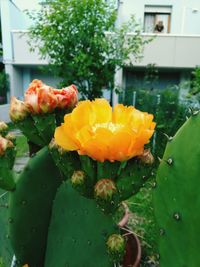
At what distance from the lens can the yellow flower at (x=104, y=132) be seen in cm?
46

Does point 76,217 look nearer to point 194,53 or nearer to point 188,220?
point 188,220

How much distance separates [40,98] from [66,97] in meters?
0.05

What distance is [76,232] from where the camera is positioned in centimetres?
69

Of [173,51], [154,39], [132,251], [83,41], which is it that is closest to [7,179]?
[132,251]

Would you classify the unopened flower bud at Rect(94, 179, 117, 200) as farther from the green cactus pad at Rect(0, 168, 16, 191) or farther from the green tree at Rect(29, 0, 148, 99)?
the green tree at Rect(29, 0, 148, 99)

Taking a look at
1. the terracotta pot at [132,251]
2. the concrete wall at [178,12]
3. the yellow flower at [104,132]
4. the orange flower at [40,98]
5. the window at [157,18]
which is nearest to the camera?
the yellow flower at [104,132]

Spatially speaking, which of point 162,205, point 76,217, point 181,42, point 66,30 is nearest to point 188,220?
point 162,205

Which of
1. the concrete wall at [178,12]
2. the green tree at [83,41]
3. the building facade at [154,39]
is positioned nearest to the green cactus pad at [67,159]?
the green tree at [83,41]

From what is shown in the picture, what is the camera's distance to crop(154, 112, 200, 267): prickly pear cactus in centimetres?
47

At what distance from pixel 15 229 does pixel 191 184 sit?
421 mm

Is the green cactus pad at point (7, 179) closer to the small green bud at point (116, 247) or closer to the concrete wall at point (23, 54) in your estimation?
the small green bud at point (116, 247)

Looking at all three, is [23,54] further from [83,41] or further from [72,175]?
[72,175]

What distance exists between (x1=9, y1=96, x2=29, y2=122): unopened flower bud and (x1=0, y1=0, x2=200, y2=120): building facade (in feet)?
28.8

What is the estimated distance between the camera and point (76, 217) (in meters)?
0.69
